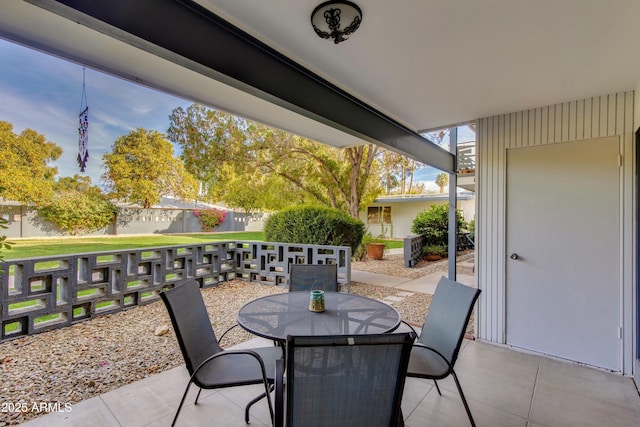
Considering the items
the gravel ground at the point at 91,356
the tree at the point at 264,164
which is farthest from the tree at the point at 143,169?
the gravel ground at the point at 91,356

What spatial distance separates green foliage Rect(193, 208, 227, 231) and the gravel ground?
7169 millimetres

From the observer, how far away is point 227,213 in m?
13.6

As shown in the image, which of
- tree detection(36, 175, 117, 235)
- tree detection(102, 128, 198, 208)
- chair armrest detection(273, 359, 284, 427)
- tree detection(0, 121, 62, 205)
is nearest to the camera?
chair armrest detection(273, 359, 284, 427)

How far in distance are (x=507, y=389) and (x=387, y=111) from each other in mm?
2997

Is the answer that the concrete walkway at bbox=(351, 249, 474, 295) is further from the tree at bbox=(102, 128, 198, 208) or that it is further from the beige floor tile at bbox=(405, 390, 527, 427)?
the tree at bbox=(102, 128, 198, 208)

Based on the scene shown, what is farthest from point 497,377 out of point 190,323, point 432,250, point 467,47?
point 432,250

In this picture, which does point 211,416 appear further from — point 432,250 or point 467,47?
point 432,250

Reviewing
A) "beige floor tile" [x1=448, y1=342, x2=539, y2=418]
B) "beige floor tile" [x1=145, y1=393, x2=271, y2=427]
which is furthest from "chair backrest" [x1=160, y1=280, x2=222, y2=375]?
"beige floor tile" [x1=448, y1=342, x2=539, y2=418]

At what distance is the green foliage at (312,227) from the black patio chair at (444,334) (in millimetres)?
3983

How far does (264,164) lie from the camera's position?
8.97 meters

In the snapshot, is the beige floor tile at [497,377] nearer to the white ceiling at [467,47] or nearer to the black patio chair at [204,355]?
the black patio chair at [204,355]

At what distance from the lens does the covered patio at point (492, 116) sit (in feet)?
5.66

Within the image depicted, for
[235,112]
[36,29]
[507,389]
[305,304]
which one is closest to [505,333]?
[507,389]

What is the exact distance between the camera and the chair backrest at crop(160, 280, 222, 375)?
6.07 ft
